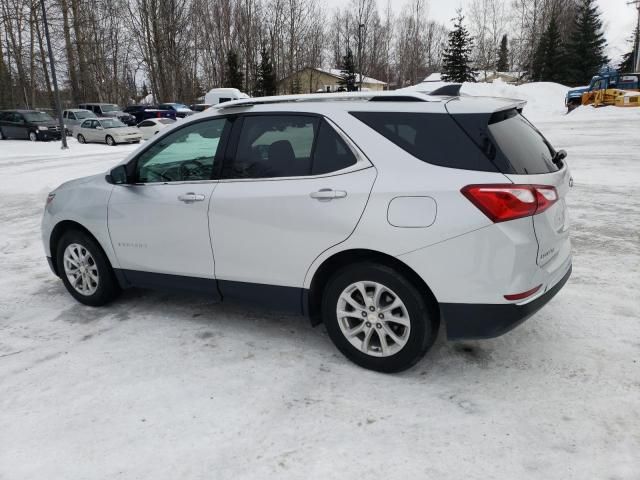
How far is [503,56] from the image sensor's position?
267ft

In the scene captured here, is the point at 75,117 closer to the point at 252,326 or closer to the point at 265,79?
the point at 265,79

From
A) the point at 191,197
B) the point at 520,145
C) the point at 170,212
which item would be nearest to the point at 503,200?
the point at 520,145

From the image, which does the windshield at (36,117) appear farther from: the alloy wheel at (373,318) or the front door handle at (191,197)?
the alloy wheel at (373,318)

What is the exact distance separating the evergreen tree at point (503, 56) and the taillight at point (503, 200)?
81477mm

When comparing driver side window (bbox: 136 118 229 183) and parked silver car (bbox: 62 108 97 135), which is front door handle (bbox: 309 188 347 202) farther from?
parked silver car (bbox: 62 108 97 135)

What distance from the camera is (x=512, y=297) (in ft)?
9.46

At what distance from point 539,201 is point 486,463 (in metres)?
1.46

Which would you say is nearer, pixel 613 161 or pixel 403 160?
pixel 403 160

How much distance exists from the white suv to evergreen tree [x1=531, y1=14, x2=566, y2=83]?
Result: 57.0 metres

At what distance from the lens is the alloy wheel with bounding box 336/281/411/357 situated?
318 centimetres

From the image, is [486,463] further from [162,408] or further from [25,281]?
[25,281]

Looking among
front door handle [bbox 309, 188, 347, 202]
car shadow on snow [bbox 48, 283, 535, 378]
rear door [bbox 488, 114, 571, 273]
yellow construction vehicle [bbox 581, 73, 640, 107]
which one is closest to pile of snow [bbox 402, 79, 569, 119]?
yellow construction vehicle [bbox 581, 73, 640, 107]

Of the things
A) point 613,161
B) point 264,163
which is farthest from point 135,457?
point 613,161

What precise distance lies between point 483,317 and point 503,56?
88.5 metres
